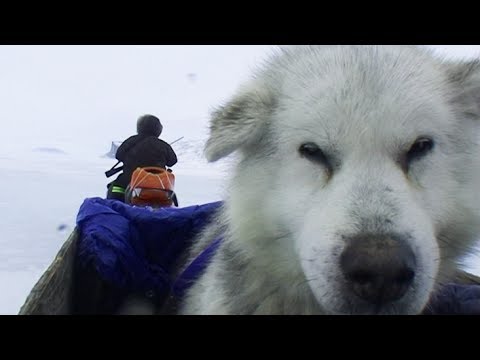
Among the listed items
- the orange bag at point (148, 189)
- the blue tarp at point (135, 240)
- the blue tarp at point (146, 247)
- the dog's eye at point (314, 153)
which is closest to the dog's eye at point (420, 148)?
the dog's eye at point (314, 153)

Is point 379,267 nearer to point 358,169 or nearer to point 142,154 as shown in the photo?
point 358,169

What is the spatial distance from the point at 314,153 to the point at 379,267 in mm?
559

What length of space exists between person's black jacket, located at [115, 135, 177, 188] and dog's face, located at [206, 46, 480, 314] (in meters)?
2.84

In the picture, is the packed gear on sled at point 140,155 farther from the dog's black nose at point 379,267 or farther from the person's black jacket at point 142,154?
the dog's black nose at point 379,267

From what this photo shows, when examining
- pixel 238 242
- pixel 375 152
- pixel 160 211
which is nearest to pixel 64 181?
pixel 160 211

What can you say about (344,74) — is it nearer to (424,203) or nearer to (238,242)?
(424,203)

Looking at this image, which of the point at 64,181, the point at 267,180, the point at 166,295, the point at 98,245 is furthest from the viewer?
the point at 64,181

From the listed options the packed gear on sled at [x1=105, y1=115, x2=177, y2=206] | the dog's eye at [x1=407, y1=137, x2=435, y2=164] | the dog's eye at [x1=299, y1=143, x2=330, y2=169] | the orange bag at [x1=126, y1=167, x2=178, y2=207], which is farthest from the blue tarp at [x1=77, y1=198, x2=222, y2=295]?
the packed gear on sled at [x1=105, y1=115, x2=177, y2=206]

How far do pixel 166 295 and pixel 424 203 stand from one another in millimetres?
1731

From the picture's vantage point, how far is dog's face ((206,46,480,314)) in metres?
1.77

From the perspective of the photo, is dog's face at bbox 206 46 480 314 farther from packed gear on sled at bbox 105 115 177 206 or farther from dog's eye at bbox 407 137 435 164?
packed gear on sled at bbox 105 115 177 206

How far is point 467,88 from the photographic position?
2.28 metres

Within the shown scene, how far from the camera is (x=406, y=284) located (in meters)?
1.76

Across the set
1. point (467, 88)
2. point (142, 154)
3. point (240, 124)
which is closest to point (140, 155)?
point (142, 154)
